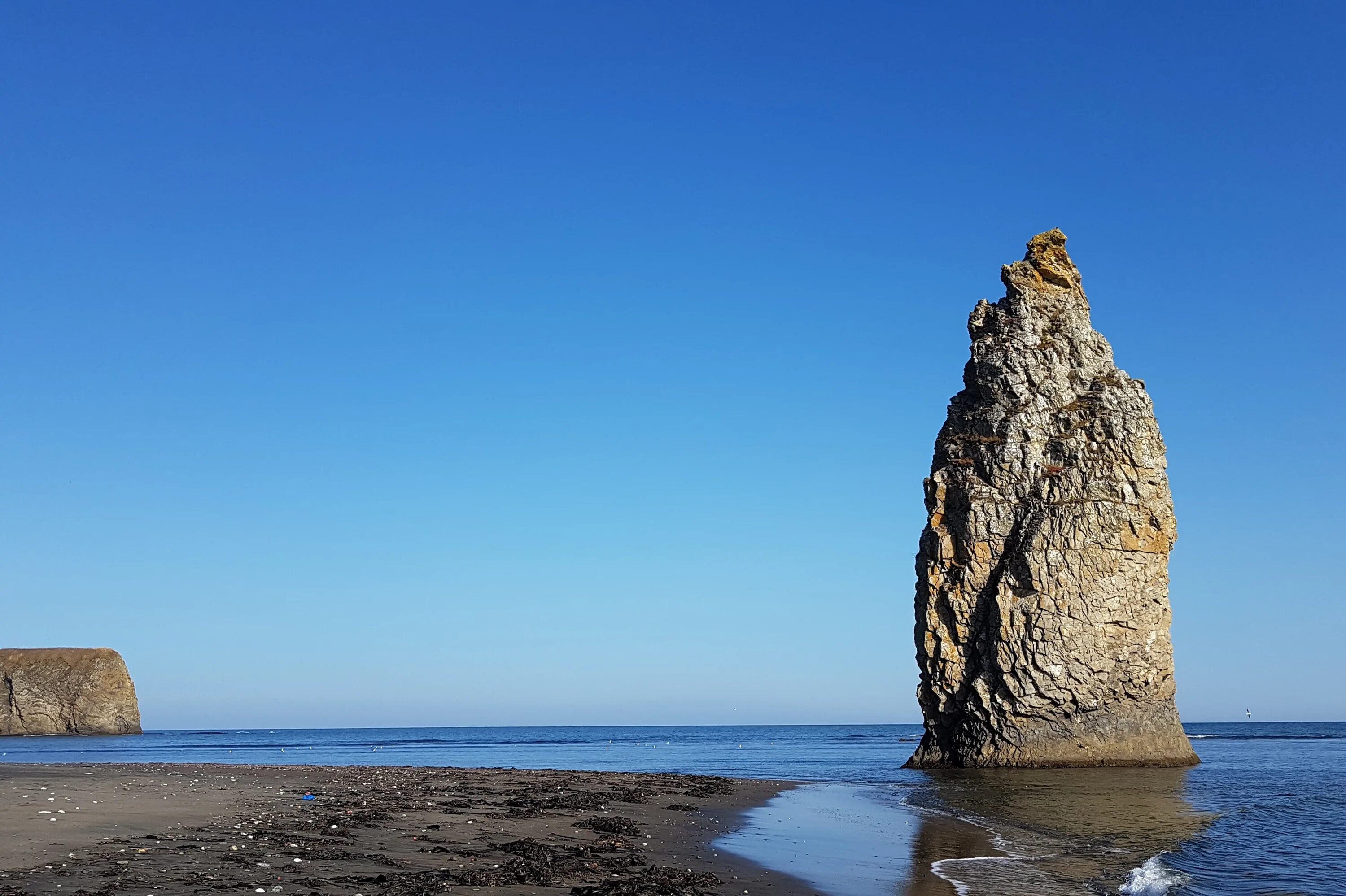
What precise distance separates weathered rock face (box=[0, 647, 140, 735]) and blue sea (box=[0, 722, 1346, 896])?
64972mm

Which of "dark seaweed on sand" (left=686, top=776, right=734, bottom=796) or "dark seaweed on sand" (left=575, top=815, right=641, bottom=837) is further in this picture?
"dark seaweed on sand" (left=686, top=776, right=734, bottom=796)

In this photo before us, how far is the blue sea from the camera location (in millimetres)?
16562

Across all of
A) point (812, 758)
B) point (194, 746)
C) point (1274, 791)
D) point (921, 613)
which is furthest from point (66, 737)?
point (1274, 791)

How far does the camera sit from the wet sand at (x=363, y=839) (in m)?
12.6

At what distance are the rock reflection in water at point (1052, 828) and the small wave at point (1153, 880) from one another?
0.25m

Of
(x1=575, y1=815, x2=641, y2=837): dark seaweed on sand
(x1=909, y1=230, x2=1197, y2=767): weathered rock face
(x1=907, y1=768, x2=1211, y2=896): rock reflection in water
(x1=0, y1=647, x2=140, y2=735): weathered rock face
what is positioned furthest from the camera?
(x1=0, y1=647, x2=140, y2=735): weathered rock face

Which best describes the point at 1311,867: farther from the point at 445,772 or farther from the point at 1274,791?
the point at 445,772

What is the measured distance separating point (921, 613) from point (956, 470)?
737cm

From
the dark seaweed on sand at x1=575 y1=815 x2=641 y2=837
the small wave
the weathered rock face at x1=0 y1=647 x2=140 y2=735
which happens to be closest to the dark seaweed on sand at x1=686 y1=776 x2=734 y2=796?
the dark seaweed on sand at x1=575 y1=815 x2=641 y2=837

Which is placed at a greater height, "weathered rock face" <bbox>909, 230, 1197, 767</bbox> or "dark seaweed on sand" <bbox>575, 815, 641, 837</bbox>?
"weathered rock face" <bbox>909, 230, 1197, 767</bbox>

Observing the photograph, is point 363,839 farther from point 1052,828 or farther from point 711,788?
point 711,788

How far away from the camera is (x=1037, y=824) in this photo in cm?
2431

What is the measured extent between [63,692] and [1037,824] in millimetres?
127774

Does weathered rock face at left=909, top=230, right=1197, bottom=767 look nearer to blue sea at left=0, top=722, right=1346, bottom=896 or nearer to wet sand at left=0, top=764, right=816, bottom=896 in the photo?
blue sea at left=0, top=722, right=1346, bottom=896
